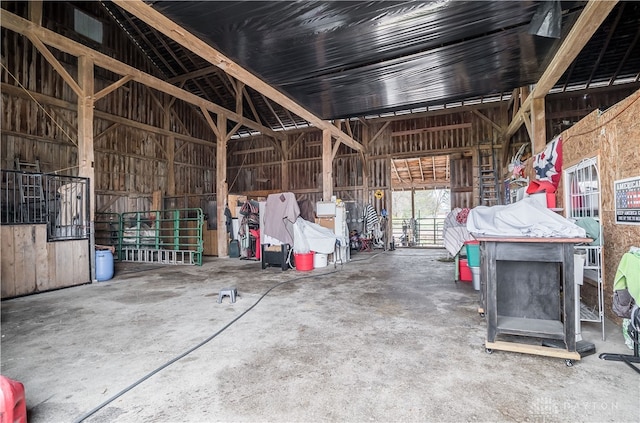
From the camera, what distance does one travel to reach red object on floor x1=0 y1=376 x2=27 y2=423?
143 centimetres

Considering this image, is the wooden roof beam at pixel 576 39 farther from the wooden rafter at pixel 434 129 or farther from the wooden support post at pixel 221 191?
the wooden support post at pixel 221 191

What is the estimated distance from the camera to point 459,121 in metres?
11.3

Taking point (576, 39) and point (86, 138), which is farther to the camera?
point (86, 138)

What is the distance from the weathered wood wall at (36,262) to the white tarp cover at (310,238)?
13.4 ft

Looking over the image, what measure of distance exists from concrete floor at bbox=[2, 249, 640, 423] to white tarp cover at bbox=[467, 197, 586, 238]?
1.05 metres

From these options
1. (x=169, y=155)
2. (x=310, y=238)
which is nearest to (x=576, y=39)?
(x=310, y=238)

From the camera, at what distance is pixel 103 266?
5.87 metres

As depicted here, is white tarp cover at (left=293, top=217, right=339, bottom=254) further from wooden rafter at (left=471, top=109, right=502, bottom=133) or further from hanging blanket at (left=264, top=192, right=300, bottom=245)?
wooden rafter at (left=471, top=109, right=502, bottom=133)

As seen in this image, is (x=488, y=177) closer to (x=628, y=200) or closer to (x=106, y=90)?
(x=628, y=200)

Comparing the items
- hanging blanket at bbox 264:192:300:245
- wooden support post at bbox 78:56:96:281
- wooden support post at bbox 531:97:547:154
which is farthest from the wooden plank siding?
hanging blanket at bbox 264:192:300:245

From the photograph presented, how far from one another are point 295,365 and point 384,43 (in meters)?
4.01

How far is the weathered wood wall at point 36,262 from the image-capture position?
457 cm

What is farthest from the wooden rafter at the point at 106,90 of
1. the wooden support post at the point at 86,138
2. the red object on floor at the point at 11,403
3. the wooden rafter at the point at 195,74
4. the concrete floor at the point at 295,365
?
the red object on floor at the point at 11,403

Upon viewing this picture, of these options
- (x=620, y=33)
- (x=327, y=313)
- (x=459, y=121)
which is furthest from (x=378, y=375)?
(x=459, y=121)
